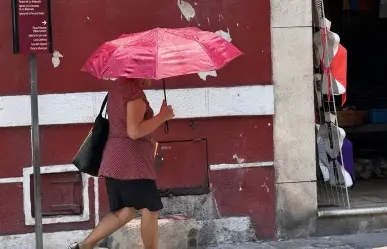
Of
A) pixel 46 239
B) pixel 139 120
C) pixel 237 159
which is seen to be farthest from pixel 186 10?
pixel 46 239

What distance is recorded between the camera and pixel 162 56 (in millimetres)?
4391

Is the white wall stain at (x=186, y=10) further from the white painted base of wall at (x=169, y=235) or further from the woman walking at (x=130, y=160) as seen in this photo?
the white painted base of wall at (x=169, y=235)

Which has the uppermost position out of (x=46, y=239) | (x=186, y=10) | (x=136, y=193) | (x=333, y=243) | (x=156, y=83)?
(x=186, y=10)

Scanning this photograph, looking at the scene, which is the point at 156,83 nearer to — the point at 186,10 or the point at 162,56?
the point at 186,10

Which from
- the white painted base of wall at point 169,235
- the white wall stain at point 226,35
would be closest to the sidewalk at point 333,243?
the white painted base of wall at point 169,235

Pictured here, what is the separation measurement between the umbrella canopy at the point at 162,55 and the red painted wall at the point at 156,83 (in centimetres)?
120

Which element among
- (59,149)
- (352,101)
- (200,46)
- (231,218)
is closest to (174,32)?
(200,46)

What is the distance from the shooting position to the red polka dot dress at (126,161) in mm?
4801

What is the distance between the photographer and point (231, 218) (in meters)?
6.35

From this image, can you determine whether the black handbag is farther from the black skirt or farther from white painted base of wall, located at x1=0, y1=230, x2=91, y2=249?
white painted base of wall, located at x1=0, y1=230, x2=91, y2=249

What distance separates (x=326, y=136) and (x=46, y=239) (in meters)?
3.04

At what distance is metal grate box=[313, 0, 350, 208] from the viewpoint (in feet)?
21.8

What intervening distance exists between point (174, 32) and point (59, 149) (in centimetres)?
186

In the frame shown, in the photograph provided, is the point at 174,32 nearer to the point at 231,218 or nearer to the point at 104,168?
the point at 104,168
